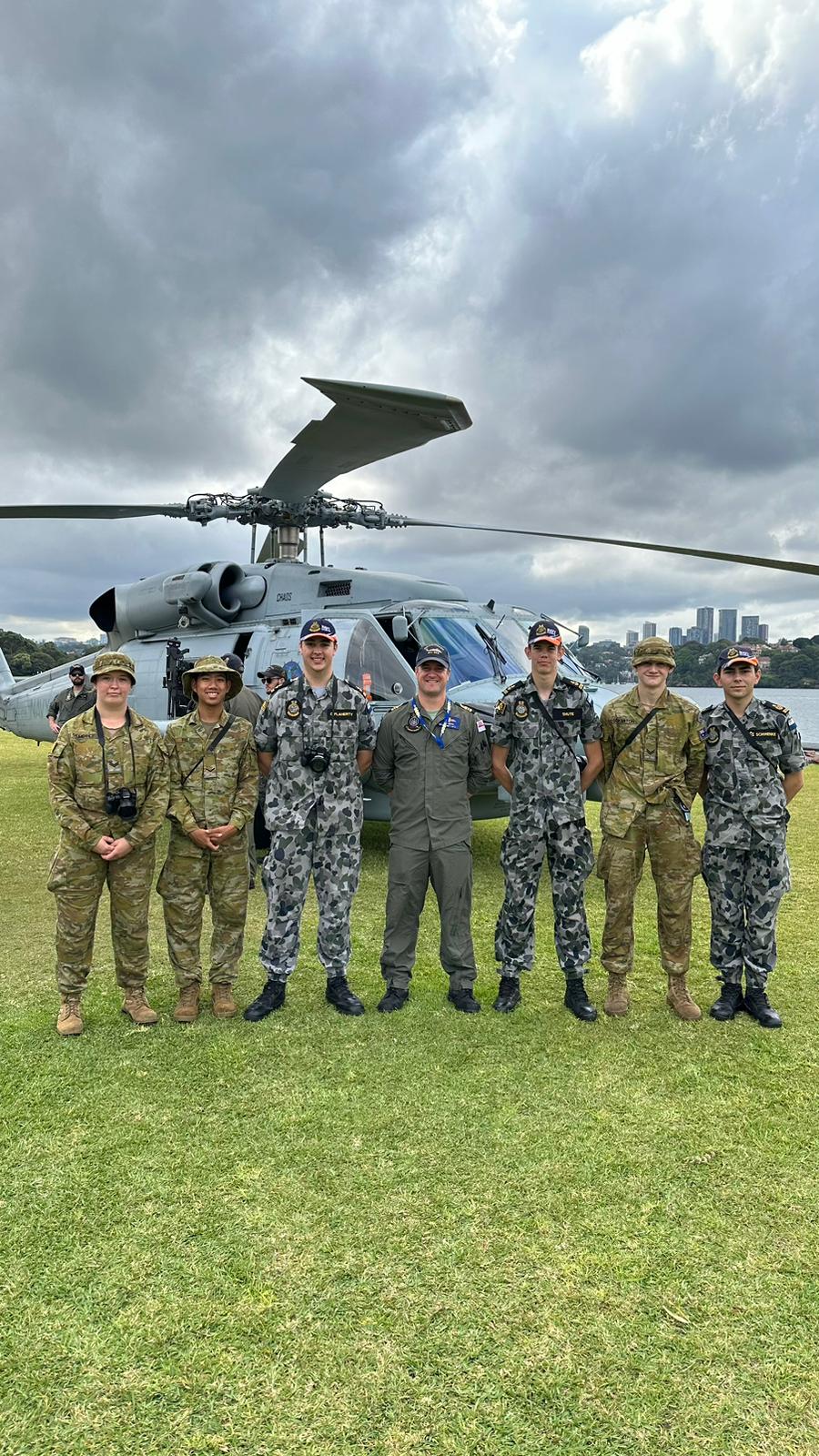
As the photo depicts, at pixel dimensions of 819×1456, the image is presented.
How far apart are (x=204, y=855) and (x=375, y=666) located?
128 inches

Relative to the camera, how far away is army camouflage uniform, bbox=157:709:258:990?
376 cm

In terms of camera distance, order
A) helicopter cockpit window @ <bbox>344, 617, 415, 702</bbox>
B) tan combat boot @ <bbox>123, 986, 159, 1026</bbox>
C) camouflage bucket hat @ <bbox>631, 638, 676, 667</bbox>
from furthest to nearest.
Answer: helicopter cockpit window @ <bbox>344, 617, 415, 702</bbox> < camouflage bucket hat @ <bbox>631, 638, 676, 667</bbox> < tan combat boot @ <bbox>123, 986, 159, 1026</bbox>

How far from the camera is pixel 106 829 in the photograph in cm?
360

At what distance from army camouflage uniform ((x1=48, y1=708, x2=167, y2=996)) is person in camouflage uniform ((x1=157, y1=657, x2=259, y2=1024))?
12 cm

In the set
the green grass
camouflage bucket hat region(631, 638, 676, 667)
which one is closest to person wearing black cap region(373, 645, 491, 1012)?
the green grass

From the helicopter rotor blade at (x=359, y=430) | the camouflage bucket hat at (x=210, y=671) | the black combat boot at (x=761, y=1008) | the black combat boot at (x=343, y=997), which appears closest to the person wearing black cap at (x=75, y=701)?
the helicopter rotor blade at (x=359, y=430)

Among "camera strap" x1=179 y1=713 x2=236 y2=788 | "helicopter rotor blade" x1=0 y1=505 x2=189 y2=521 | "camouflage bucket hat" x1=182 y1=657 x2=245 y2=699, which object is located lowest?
"camera strap" x1=179 y1=713 x2=236 y2=788

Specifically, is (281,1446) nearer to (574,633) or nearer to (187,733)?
(187,733)

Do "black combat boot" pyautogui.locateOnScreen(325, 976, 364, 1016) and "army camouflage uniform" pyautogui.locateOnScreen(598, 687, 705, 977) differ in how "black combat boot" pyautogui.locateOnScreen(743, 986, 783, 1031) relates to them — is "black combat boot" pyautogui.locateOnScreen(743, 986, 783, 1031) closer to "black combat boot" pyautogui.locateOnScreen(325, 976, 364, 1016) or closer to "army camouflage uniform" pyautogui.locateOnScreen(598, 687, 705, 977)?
"army camouflage uniform" pyautogui.locateOnScreen(598, 687, 705, 977)

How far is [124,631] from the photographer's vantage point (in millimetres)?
8688

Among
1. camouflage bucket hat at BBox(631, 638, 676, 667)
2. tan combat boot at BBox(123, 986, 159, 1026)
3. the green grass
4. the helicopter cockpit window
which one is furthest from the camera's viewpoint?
the helicopter cockpit window

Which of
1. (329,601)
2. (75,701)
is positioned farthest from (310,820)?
(75,701)

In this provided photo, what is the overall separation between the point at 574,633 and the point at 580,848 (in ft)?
12.4

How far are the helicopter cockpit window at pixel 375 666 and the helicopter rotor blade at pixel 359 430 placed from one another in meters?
1.37
